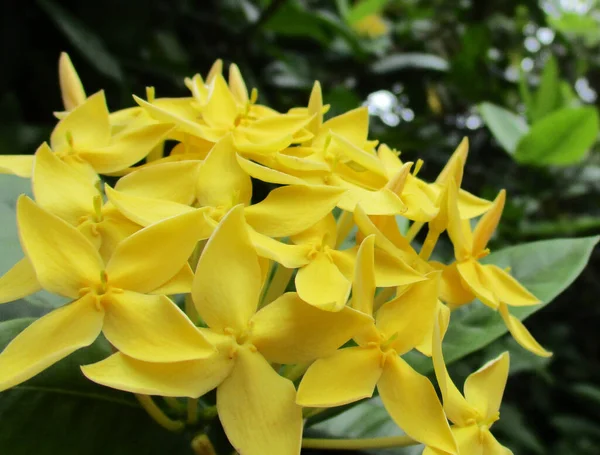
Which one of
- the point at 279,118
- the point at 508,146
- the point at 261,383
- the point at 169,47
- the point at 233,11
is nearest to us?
the point at 261,383

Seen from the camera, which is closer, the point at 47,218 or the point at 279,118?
the point at 47,218

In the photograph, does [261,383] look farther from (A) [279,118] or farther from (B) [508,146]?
(B) [508,146]

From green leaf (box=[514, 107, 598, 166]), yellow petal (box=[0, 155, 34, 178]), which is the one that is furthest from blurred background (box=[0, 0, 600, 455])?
yellow petal (box=[0, 155, 34, 178])

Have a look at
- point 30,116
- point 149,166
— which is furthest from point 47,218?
point 30,116

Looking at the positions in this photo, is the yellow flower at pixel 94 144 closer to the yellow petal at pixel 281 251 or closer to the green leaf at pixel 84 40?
the yellow petal at pixel 281 251

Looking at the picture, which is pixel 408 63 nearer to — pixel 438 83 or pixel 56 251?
pixel 438 83

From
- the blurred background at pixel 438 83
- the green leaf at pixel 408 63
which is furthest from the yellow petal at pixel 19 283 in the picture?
the green leaf at pixel 408 63
